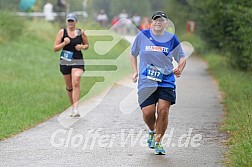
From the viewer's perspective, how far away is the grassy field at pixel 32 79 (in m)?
13.1

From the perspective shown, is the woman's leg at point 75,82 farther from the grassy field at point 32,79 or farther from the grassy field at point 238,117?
the grassy field at point 238,117

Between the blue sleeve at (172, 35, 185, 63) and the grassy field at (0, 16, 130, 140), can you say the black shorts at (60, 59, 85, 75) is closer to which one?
the grassy field at (0, 16, 130, 140)

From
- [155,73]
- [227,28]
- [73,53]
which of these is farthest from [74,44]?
[227,28]

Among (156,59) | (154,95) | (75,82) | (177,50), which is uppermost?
(177,50)

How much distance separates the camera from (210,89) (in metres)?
20.6

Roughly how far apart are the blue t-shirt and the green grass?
1.31 meters

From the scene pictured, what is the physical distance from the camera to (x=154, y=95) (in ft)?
31.9

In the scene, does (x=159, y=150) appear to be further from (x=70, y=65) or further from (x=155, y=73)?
(x=70, y=65)

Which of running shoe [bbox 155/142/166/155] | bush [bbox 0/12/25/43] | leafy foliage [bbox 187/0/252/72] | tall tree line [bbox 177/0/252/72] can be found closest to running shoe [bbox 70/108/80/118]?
running shoe [bbox 155/142/166/155]

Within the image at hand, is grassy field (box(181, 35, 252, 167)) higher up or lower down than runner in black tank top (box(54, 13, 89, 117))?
lower down

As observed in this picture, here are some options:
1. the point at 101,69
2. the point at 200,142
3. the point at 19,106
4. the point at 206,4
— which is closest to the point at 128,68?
the point at 101,69

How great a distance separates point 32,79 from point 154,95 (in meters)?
10.7

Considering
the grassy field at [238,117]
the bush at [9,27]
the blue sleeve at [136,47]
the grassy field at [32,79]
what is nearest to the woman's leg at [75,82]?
the grassy field at [32,79]

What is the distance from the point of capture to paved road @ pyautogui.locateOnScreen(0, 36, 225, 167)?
30.2 feet
